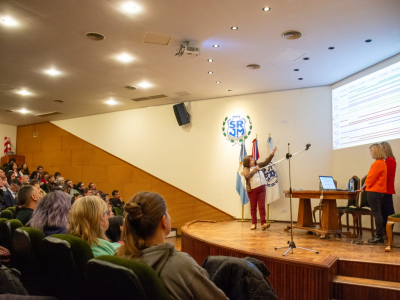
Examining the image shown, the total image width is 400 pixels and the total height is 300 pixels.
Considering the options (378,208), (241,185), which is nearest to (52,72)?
(241,185)

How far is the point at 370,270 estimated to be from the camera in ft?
10.3

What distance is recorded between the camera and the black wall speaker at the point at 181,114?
8.33 metres

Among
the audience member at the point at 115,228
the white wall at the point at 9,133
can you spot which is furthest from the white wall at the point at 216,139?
the audience member at the point at 115,228

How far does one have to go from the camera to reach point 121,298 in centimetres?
105

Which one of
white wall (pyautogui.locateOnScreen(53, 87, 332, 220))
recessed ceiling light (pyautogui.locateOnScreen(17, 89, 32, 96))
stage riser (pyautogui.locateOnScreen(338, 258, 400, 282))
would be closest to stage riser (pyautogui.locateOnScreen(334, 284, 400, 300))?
stage riser (pyautogui.locateOnScreen(338, 258, 400, 282))

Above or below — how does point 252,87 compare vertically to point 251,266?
above

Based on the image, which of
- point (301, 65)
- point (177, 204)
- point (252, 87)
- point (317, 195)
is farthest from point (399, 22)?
point (177, 204)

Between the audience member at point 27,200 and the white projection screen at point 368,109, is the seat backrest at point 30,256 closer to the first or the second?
the audience member at point 27,200

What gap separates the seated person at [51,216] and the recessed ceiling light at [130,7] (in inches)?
105

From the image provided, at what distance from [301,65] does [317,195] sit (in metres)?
2.50

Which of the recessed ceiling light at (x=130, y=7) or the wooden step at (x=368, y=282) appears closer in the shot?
the wooden step at (x=368, y=282)

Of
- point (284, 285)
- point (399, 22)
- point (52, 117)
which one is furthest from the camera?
point (52, 117)

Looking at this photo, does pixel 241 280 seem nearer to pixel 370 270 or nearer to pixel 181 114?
pixel 370 270

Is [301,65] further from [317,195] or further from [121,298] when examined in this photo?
[121,298]
